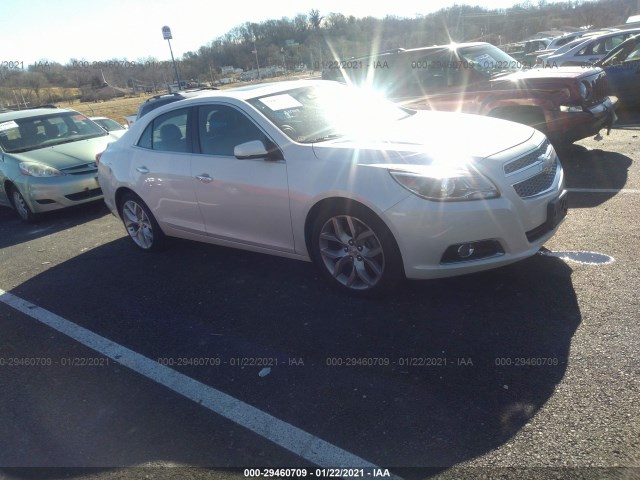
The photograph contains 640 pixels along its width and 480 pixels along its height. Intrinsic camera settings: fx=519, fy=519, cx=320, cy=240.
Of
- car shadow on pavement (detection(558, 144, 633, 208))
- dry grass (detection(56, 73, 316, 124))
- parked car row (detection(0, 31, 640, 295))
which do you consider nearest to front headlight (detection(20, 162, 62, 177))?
parked car row (detection(0, 31, 640, 295))

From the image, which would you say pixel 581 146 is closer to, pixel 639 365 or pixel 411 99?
pixel 411 99

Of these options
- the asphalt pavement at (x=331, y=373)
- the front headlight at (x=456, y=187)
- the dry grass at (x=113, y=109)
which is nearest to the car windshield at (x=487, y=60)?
the asphalt pavement at (x=331, y=373)

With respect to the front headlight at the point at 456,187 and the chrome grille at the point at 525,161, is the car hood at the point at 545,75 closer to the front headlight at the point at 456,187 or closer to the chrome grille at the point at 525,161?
the chrome grille at the point at 525,161

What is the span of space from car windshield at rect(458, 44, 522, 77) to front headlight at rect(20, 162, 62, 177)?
6.46 meters

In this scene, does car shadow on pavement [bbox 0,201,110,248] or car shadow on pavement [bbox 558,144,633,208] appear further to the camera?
car shadow on pavement [bbox 0,201,110,248]

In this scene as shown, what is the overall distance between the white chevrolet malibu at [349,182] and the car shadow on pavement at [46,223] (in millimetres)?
2894

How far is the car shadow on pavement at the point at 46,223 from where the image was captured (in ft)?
24.7

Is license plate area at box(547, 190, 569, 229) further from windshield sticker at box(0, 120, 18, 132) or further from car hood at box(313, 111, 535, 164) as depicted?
windshield sticker at box(0, 120, 18, 132)

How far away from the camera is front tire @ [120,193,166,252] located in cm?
562

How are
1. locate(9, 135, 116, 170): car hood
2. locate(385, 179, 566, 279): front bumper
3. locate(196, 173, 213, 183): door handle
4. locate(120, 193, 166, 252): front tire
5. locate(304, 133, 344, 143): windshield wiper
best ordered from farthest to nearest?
locate(9, 135, 116, 170): car hood < locate(120, 193, 166, 252): front tire < locate(196, 173, 213, 183): door handle < locate(304, 133, 344, 143): windshield wiper < locate(385, 179, 566, 279): front bumper

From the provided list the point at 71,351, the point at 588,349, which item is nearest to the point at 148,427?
the point at 71,351

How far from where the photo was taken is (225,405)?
Result: 3.03 m

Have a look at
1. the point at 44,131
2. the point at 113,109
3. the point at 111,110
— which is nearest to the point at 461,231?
the point at 44,131

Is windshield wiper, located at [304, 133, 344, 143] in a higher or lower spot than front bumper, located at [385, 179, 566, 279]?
higher
